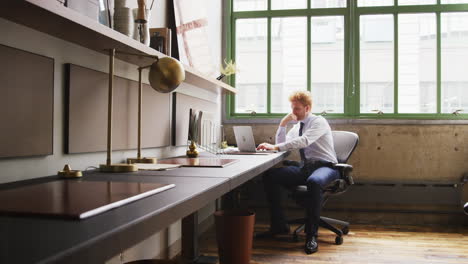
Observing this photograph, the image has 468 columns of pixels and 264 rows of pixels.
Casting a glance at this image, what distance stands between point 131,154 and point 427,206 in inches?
133

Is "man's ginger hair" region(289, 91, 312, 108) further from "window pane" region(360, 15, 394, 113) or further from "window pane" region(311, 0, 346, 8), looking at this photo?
"window pane" region(311, 0, 346, 8)

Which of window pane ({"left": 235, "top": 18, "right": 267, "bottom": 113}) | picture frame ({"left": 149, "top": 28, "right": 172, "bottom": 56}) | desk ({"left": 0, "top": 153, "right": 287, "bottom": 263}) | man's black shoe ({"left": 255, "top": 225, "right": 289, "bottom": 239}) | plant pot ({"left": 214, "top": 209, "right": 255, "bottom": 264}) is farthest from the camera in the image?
window pane ({"left": 235, "top": 18, "right": 267, "bottom": 113})

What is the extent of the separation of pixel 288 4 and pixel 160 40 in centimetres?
284

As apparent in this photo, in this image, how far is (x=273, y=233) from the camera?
12.8 ft

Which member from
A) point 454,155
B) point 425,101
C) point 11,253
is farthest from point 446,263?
point 11,253

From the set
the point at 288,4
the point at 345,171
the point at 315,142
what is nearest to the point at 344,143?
the point at 315,142

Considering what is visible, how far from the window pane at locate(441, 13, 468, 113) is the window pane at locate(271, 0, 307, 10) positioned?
4.98 feet

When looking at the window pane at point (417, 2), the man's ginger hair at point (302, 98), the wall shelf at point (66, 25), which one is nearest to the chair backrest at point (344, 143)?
the man's ginger hair at point (302, 98)

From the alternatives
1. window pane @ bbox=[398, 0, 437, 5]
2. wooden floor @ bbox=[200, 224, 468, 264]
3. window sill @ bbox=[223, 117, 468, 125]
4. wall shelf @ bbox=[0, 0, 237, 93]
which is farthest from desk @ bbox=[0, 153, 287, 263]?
window pane @ bbox=[398, 0, 437, 5]

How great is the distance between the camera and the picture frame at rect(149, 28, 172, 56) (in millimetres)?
2449

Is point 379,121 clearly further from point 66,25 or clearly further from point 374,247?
point 66,25

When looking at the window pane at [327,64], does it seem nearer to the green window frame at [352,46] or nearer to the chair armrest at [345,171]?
the green window frame at [352,46]

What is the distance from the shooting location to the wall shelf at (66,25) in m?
1.36

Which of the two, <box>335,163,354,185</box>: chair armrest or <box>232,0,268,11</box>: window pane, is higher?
<box>232,0,268,11</box>: window pane
